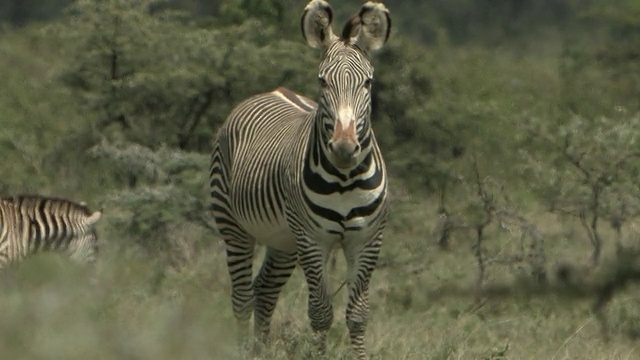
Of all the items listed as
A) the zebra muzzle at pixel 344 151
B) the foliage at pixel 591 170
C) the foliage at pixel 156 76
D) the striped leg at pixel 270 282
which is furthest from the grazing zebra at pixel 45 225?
the foliage at pixel 156 76

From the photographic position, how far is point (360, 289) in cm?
716

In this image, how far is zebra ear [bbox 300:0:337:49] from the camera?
23.5 ft

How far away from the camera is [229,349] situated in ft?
11.2

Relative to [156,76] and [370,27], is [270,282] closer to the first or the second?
[370,27]

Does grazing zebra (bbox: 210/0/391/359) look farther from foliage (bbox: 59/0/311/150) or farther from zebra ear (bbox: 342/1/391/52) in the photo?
foliage (bbox: 59/0/311/150)

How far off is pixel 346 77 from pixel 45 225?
10.1ft

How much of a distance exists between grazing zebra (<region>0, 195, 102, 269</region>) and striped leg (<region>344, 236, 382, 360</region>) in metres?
2.30

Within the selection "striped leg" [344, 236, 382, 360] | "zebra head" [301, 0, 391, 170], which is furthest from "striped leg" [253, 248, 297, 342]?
"zebra head" [301, 0, 391, 170]

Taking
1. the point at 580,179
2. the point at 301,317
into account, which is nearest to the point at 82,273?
the point at 301,317

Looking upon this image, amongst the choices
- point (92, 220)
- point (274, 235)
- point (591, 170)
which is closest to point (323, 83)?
point (274, 235)

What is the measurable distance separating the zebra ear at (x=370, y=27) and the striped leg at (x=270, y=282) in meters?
1.69

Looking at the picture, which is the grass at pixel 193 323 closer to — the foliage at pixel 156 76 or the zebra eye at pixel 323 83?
the zebra eye at pixel 323 83

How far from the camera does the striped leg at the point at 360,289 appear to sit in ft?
23.3

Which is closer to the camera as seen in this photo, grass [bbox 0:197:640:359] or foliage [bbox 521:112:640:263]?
grass [bbox 0:197:640:359]
